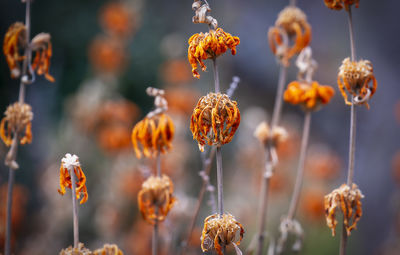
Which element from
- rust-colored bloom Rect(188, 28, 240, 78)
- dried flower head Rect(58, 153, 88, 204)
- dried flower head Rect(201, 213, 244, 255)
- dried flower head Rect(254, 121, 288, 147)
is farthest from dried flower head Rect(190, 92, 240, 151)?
dried flower head Rect(254, 121, 288, 147)

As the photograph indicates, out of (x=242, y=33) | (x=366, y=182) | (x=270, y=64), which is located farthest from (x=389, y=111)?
(x=242, y=33)

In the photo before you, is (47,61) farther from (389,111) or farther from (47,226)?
(389,111)

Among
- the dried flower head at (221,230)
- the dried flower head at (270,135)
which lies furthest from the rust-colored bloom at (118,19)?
the dried flower head at (221,230)

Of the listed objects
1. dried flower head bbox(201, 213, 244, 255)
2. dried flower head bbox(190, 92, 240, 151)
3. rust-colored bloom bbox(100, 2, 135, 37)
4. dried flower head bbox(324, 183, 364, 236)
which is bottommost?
dried flower head bbox(201, 213, 244, 255)

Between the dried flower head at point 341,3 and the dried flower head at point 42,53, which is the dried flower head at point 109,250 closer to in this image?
the dried flower head at point 42,53

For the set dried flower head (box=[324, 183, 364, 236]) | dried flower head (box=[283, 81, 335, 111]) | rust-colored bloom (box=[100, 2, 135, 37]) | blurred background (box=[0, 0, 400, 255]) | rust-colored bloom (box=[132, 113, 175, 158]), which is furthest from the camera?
rust-colored bloom (box=[100, 2, 135, 37])

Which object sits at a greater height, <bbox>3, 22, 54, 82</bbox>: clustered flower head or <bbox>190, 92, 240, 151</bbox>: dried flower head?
<bbox>3, 22, 54, 82</bbox>: clustered flower head

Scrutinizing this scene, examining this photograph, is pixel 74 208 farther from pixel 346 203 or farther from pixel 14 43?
pixel 346 203

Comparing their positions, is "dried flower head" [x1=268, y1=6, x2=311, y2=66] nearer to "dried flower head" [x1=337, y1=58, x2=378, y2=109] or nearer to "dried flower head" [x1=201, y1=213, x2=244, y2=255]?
"dried flower head" [x1=337, y1=58, x2=378, y2=109]
